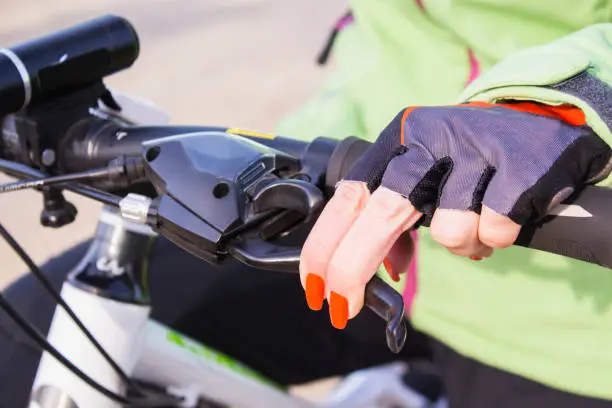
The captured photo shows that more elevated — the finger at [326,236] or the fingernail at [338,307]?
the finger at [326,236]

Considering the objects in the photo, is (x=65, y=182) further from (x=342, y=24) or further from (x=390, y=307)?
(x=342, y=24)

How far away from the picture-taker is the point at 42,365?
0.86 metres

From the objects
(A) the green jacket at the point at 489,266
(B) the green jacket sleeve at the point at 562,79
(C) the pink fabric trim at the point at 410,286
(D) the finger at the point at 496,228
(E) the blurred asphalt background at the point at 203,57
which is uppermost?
(B) the green jacket sleeve at the point at 562,79

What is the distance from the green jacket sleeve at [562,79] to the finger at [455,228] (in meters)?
0.15

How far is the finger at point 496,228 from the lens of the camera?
0.58 m

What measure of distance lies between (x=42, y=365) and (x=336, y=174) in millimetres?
434

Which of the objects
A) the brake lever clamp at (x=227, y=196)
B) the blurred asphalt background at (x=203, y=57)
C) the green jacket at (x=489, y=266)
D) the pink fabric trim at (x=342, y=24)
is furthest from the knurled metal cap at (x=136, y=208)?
the blurred asphalt background at (x=203, y=57)

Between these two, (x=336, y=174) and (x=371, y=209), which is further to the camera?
(x=336, y=174)

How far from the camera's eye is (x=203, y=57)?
3.46 meters

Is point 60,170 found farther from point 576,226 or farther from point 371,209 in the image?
point 576,226

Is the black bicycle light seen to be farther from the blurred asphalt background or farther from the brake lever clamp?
the blurred asphalt background

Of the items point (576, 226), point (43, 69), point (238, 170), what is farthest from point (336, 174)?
point (43, 69)

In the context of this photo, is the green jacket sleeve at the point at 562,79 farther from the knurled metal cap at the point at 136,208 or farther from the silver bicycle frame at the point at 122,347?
the silver bicycle frame at the point at 122,347

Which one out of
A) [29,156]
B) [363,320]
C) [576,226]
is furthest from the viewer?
[363,320]
